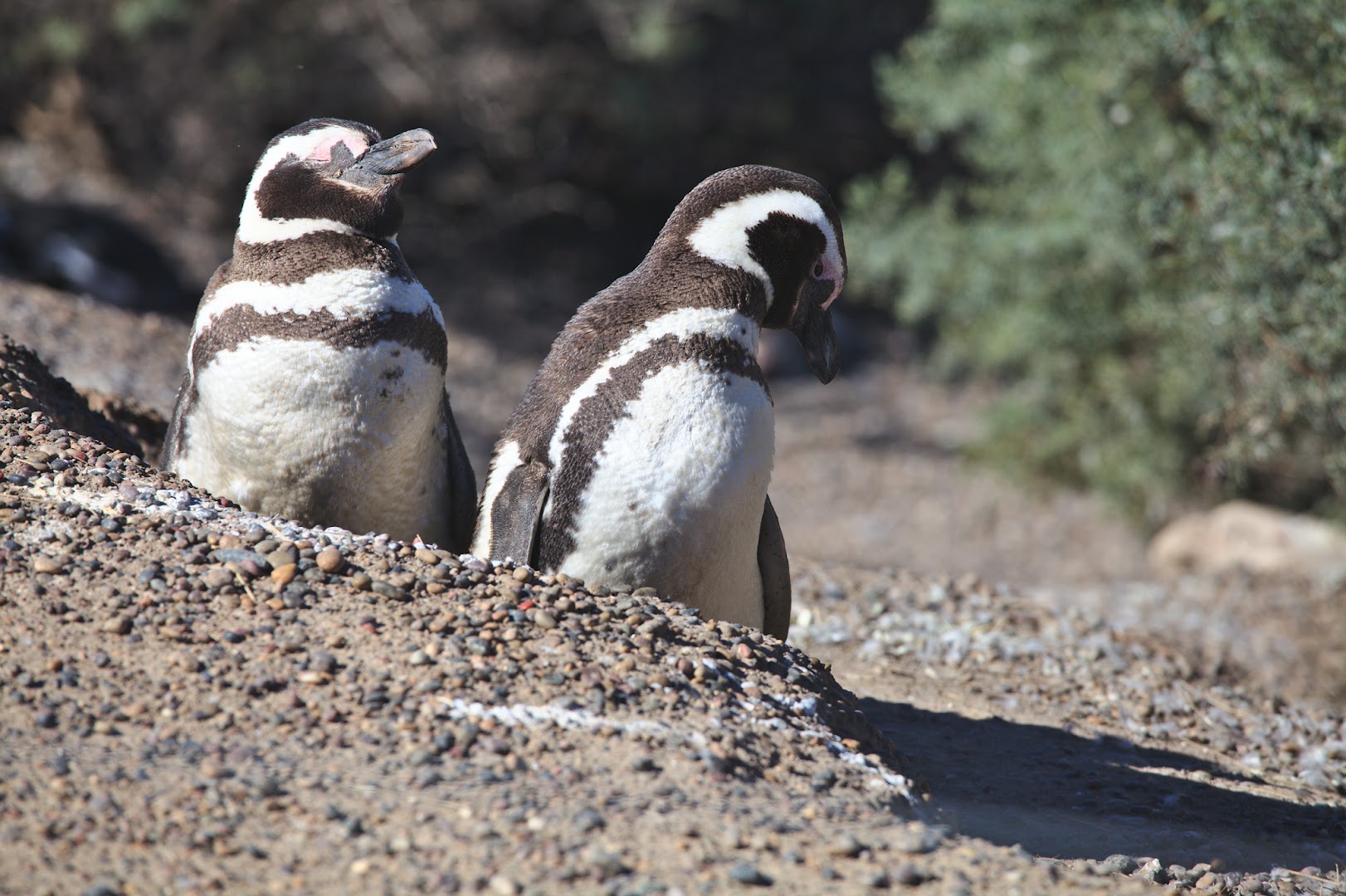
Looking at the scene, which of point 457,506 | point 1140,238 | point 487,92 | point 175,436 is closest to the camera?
point 175,436

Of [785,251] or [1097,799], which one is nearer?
[785,251]

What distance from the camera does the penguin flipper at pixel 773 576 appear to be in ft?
12.7

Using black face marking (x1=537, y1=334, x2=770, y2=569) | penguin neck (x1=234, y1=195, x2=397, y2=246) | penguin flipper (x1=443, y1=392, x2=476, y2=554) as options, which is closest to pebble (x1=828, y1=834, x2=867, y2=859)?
black face marking (x1=537, y1=334, x2=770, y2=569)

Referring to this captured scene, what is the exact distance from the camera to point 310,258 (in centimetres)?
341

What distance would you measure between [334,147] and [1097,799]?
2683 mm

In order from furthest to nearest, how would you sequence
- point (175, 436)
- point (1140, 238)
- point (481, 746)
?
point (1140, 238) < point (175, 436) < point (481, 746)

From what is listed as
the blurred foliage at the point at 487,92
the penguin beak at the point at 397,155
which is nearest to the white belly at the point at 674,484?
the penguin beak at the point at 397,155

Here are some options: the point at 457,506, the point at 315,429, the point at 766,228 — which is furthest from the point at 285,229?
the point at 766,228

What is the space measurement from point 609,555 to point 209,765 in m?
1.20

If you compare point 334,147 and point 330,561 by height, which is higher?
point 334,147

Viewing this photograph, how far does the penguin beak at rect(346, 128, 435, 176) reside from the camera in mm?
3445

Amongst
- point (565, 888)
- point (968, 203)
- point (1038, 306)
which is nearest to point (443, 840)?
point (565, 888)

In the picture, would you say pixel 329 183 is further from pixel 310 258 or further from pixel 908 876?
pixel 908 876

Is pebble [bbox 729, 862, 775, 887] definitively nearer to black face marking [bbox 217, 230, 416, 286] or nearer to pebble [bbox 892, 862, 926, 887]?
pebble [bbox 892, 862, 926, 887]
